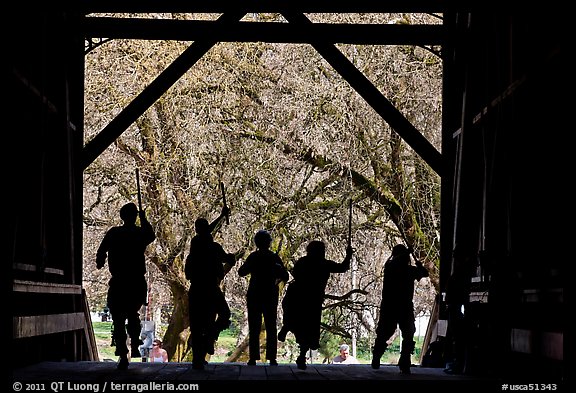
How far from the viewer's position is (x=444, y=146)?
14383mm

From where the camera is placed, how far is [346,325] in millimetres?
24641

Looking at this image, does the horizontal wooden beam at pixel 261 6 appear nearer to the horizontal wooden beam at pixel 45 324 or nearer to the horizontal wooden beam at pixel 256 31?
the horizontal wooden beam at pixel 256 31

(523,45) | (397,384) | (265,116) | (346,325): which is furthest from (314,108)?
(397,384)

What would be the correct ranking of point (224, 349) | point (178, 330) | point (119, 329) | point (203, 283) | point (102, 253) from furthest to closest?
point (224, 349)
point (178, 330)
point (203, 283)
point (119, 329)
point (102, 253)

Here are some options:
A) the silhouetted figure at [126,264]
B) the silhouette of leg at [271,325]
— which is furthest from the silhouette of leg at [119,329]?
the silhouette of leg at [271,325]

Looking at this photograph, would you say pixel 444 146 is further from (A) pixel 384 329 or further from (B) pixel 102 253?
(B) pixel 102 253

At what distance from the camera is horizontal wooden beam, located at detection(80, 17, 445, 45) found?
14.0m

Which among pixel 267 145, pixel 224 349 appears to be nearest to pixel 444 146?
pixel 267 145

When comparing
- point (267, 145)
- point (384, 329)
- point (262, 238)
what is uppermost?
point (267, 145)

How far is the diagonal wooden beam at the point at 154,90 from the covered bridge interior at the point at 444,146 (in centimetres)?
2

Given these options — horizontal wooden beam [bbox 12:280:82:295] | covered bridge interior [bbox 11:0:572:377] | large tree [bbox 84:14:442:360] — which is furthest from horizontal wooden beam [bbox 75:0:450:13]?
large tree [bbox 84:14:442:360]

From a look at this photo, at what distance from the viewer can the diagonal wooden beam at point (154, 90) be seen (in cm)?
1366

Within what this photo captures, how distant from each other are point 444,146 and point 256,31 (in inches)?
104

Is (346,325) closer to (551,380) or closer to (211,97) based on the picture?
(211,97)
